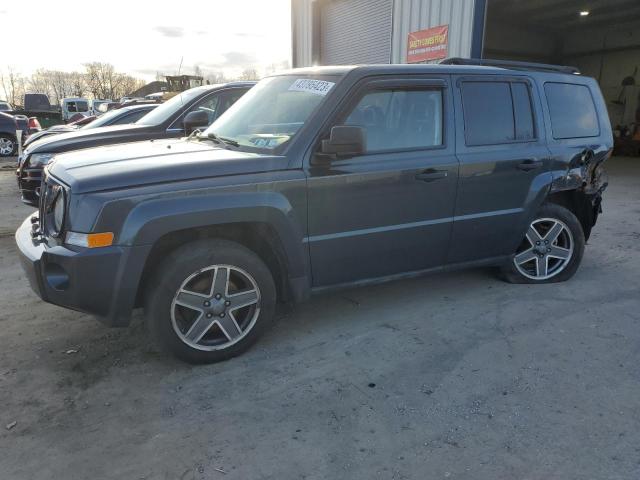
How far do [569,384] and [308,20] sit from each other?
14.1 m

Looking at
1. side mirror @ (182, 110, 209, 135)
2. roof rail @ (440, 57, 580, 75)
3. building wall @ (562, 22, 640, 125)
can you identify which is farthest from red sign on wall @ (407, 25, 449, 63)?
building wall @ (562, 22, 640, 125)

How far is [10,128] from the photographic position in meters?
15.4

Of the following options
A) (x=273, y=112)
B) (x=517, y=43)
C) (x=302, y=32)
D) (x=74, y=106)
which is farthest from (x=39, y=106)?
(x=273, y=112)

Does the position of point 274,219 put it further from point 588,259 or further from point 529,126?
point 588,259

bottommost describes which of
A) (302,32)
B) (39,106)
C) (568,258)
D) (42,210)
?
(568,258)

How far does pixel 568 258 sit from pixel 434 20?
7691 mm

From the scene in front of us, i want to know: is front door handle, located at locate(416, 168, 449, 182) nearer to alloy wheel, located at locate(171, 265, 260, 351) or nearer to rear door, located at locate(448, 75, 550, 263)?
rear door, located at locate(448, 75, 550, 263)

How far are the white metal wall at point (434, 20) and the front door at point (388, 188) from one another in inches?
276

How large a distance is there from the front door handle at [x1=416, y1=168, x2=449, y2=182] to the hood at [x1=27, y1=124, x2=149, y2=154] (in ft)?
13.7

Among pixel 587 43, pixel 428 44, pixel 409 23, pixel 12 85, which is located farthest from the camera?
pixel 12 85

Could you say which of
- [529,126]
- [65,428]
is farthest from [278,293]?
[529,126]

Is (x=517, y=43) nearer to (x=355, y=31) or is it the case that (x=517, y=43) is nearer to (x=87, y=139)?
(x=355, y=31)

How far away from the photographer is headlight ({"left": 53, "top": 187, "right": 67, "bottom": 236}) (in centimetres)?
293

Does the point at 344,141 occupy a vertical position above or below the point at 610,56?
below
